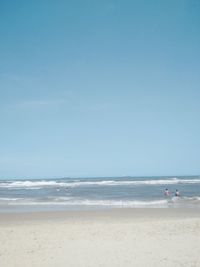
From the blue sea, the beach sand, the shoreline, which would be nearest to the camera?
the beach sand

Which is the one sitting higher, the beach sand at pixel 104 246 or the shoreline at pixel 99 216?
the beach sand at pixel 104 246

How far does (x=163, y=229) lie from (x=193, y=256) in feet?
13.5

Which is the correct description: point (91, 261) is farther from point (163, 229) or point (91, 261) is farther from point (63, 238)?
point (163, 229)

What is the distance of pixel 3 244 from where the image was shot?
32.7 ft

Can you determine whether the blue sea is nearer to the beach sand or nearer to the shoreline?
the shoreline

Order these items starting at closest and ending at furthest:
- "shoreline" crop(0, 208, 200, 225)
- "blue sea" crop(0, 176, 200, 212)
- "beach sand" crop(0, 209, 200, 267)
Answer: "beach sand" crop(0, 209, 200, 267), "shoreline" crop(0, 208, 200, 225), "blue sea" crop(0, 176, 200, 212)

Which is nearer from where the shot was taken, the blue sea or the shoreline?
the shoreline

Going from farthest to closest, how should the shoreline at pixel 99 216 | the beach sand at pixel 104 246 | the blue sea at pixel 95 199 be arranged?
1. the blue sea at pixel 95 199
2. the shoreline at pixel 99 216
3. the beach sand at pixel 104 246

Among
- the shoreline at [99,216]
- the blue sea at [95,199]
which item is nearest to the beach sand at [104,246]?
the shoreline at [99,216]

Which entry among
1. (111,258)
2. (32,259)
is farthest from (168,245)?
(32,259)

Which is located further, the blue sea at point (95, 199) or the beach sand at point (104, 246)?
the blue sea at point (95, 199)

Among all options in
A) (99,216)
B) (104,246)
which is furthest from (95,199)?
(104,246)

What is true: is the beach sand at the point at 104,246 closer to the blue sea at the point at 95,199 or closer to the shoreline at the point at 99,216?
the shoreline at the point at 99,216

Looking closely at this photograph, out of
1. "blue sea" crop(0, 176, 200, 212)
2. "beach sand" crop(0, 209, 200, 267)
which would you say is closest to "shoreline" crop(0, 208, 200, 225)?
"blue sea" crop(0, 176, 200, 212)
